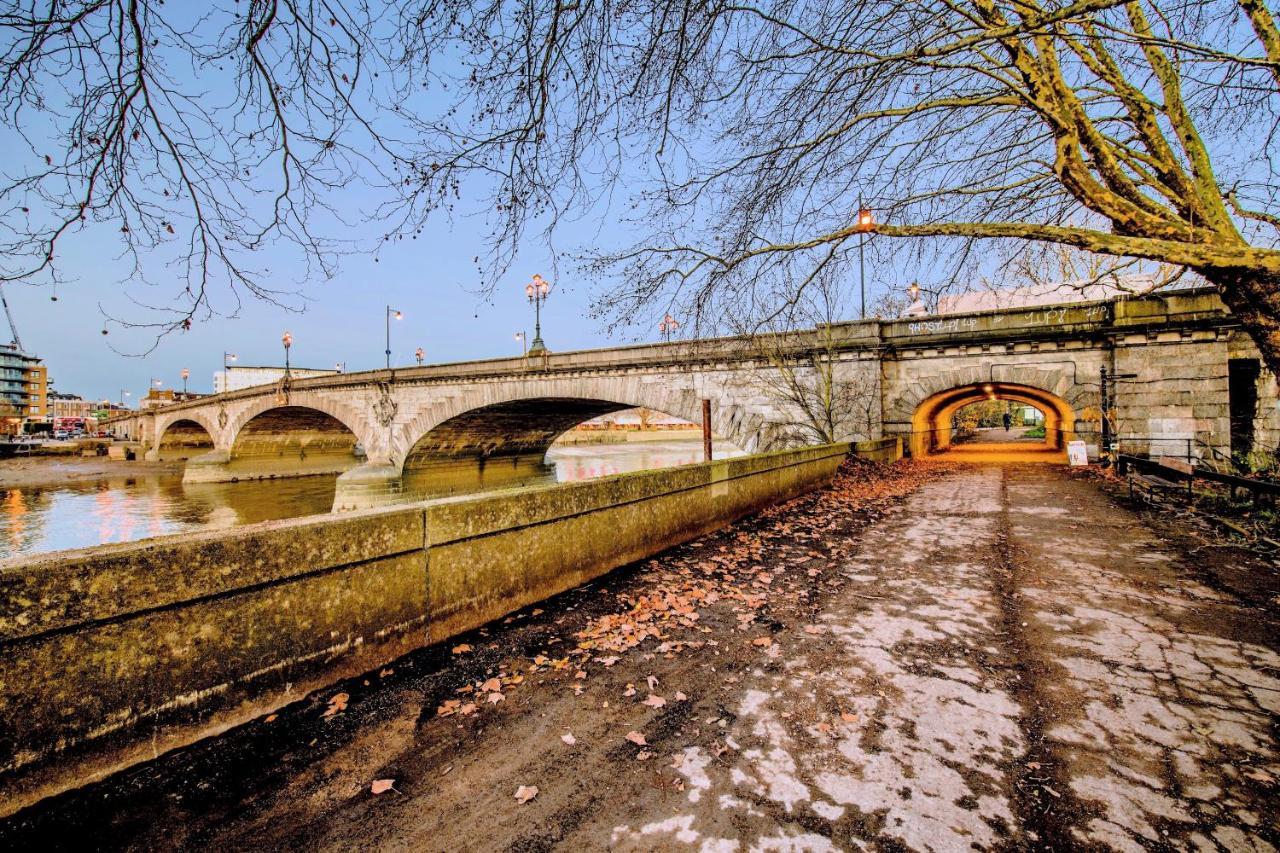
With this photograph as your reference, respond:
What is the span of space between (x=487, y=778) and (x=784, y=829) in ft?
4.26

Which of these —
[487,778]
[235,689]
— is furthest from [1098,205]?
[235,689]

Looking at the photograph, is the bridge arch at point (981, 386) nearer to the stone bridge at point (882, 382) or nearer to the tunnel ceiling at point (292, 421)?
the stone bridge at point (882, 382)

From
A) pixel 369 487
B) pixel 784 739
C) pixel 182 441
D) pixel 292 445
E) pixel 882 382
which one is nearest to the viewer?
pixel 784 739

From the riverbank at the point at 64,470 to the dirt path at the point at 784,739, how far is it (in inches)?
1725

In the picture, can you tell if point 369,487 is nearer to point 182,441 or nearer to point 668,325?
point 668,325

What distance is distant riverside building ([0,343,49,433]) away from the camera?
8731 cm

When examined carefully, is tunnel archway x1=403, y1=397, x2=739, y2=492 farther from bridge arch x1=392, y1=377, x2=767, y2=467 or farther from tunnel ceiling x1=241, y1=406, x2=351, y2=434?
tunnel ceiling x1=241, y1=406, x2=351, y2=434

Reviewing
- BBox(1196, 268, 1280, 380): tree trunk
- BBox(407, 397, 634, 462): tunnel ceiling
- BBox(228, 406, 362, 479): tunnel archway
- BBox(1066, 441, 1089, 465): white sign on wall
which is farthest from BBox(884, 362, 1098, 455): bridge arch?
BBox(228, 406, 362, 479): tunnel archway

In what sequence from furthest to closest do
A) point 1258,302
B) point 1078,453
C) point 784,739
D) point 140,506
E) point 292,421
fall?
point 292,421
point 140,506
point 1078,453
point 1258,302
point 784,739

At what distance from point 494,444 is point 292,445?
22.6 meters

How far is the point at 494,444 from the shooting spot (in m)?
31.1

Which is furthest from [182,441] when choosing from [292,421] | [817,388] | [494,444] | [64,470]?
[817,388]

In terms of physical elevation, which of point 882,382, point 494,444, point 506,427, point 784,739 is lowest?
point 784,739

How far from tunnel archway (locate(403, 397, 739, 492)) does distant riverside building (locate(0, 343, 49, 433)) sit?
102 metres
